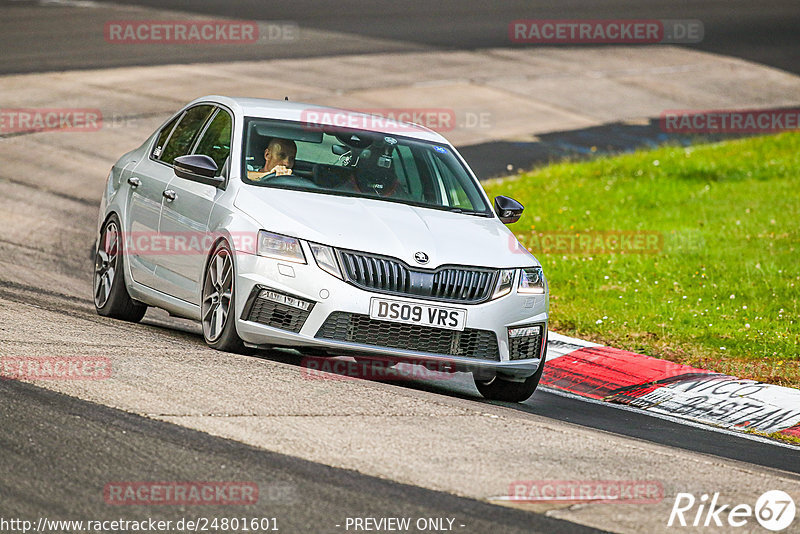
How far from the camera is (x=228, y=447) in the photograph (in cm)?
599

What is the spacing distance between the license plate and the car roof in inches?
78.7

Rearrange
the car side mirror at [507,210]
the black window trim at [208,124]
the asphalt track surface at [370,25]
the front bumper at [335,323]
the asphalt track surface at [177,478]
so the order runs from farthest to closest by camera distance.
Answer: the asphalt track surface at [370,25]
the car side mirror at [507,210]
the black window trim at [208,124]
the front bumper at [335,323]
the asphalt track surface at [177,478]

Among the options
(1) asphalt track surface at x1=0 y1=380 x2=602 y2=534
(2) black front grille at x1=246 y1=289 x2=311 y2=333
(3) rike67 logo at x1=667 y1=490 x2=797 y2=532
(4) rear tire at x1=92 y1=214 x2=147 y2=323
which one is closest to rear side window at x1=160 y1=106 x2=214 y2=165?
(4) rear tire at x1=92 y1=214 x2=147 y2=323

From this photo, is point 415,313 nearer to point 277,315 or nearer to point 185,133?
point 277,315

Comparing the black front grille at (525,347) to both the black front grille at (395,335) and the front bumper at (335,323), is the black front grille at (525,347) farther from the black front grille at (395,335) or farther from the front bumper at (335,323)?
the black front grille at (395,335)

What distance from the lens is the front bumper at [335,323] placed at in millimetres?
7789

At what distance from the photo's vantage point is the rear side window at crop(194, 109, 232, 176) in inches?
360

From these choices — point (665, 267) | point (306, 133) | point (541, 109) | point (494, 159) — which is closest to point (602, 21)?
point (541, 109)

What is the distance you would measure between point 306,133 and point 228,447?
11.8ft

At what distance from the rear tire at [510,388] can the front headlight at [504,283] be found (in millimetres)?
644

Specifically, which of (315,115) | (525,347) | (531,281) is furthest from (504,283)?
(315,115)

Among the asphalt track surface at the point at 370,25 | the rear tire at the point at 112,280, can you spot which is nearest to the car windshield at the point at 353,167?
the rear tire at the point at 112,280

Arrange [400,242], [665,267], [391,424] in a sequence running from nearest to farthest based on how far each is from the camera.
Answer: [391,424]
[400,242]
[665,267]

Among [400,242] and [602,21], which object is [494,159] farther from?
[602,21]
